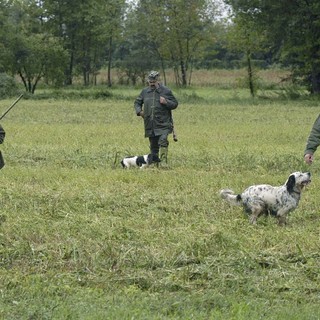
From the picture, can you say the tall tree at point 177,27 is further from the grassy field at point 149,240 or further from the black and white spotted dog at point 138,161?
the black and white spotted dog at point 138,161

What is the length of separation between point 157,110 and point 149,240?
22.8 feet

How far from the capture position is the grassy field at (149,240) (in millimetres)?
6883

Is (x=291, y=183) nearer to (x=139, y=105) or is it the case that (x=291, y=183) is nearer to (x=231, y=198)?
(x=231, y=198)

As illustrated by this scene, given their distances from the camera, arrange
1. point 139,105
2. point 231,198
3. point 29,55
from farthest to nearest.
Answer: point 29,55 < point 139,105 < point 231,198

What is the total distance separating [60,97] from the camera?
4519 cm

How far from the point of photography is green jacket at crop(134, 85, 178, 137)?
15594 mm

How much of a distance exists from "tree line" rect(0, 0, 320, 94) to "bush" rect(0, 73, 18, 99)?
5112 mm

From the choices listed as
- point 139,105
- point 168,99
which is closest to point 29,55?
point 139,105

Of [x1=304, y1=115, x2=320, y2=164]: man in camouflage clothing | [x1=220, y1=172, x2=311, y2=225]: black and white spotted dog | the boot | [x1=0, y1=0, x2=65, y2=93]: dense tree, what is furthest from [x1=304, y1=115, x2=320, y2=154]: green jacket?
[x1=0, y1=0, x2=65, y2=93]: dense tree

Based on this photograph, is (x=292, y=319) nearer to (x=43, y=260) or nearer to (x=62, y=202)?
(x=43, y=260)

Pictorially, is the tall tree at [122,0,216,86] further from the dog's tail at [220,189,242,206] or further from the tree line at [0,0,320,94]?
the dog's tail at [220,189,242,206]

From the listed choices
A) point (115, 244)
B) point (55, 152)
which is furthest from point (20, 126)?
point (115, 244)

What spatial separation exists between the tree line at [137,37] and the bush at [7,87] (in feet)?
16.8

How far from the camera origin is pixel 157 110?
15.6 m
